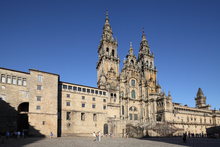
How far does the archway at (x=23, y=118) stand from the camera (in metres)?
47.0

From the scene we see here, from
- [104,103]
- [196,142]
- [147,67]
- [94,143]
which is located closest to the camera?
[94,143]

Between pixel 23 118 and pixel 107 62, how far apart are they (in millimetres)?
35777

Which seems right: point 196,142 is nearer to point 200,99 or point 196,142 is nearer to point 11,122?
point 11,122

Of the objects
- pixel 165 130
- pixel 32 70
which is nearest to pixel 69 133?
pixel 32 70

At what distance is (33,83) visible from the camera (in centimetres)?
4762

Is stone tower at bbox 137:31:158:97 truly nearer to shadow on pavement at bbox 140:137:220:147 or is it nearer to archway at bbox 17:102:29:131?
shadow on pavement at bbox 140:137:220:147

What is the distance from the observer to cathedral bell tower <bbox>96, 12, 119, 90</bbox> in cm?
7056

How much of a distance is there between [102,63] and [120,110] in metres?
18.1

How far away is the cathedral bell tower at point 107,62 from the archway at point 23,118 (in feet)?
85.5

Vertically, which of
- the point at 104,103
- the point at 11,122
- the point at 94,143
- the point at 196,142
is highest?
the point at 104,103

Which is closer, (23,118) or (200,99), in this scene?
(23,118)

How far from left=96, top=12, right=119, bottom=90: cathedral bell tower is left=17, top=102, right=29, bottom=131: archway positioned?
26.1m

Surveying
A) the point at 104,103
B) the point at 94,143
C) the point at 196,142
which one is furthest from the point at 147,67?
the point at 94,143

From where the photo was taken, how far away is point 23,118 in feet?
159
